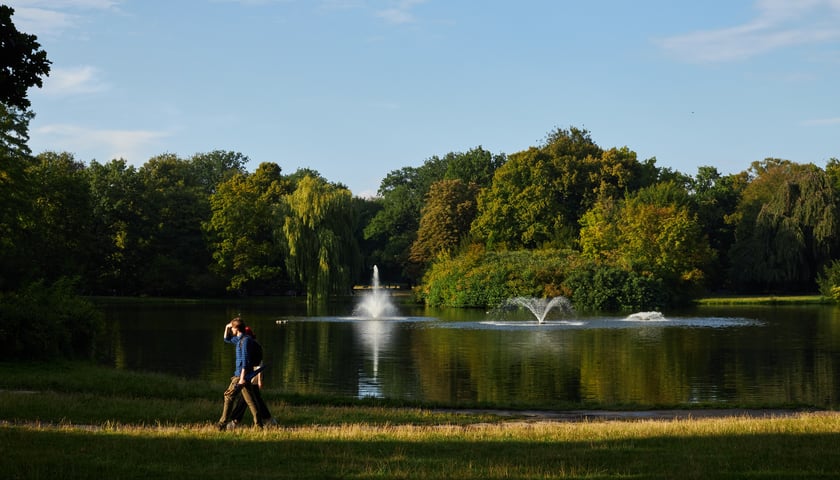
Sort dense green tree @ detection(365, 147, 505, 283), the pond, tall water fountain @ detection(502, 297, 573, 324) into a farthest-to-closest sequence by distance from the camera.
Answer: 1. dense green tree @ detection(365, 147, 505, 283)
2. tall water fountain @ detection(502, 297, 573, 324)
3. the pond

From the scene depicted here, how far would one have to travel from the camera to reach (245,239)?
8281cm

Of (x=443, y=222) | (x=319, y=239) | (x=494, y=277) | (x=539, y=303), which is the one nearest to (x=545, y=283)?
(x=494, y=277)

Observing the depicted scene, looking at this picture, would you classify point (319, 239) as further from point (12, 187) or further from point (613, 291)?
point (12, 187)

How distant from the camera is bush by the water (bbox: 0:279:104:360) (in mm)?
27500

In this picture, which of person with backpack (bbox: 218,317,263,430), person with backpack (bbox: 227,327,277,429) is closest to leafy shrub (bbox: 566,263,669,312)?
person with backpack (bbox: 227,327,277,429)

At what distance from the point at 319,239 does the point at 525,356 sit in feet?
137

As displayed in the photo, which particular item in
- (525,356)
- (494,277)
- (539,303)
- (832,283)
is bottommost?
(525,356)

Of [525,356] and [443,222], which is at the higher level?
[443,222]

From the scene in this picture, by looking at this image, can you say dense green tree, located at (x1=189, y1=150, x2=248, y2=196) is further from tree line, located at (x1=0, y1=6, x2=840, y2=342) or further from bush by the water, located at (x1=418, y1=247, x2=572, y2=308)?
bush by the water, located at (x1=418, y1=247, x2=572, y2=308)

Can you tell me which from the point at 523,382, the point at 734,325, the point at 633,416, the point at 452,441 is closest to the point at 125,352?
the point at 523,382

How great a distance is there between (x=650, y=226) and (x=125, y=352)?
4986cm

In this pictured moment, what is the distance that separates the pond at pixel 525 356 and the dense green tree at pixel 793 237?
70.7 feet

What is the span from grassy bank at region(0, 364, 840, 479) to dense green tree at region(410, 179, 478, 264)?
71945mm

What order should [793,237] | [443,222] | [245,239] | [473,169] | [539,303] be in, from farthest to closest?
[473,169]
[443,222]
[245,239]
[793,237]
[539,303]
